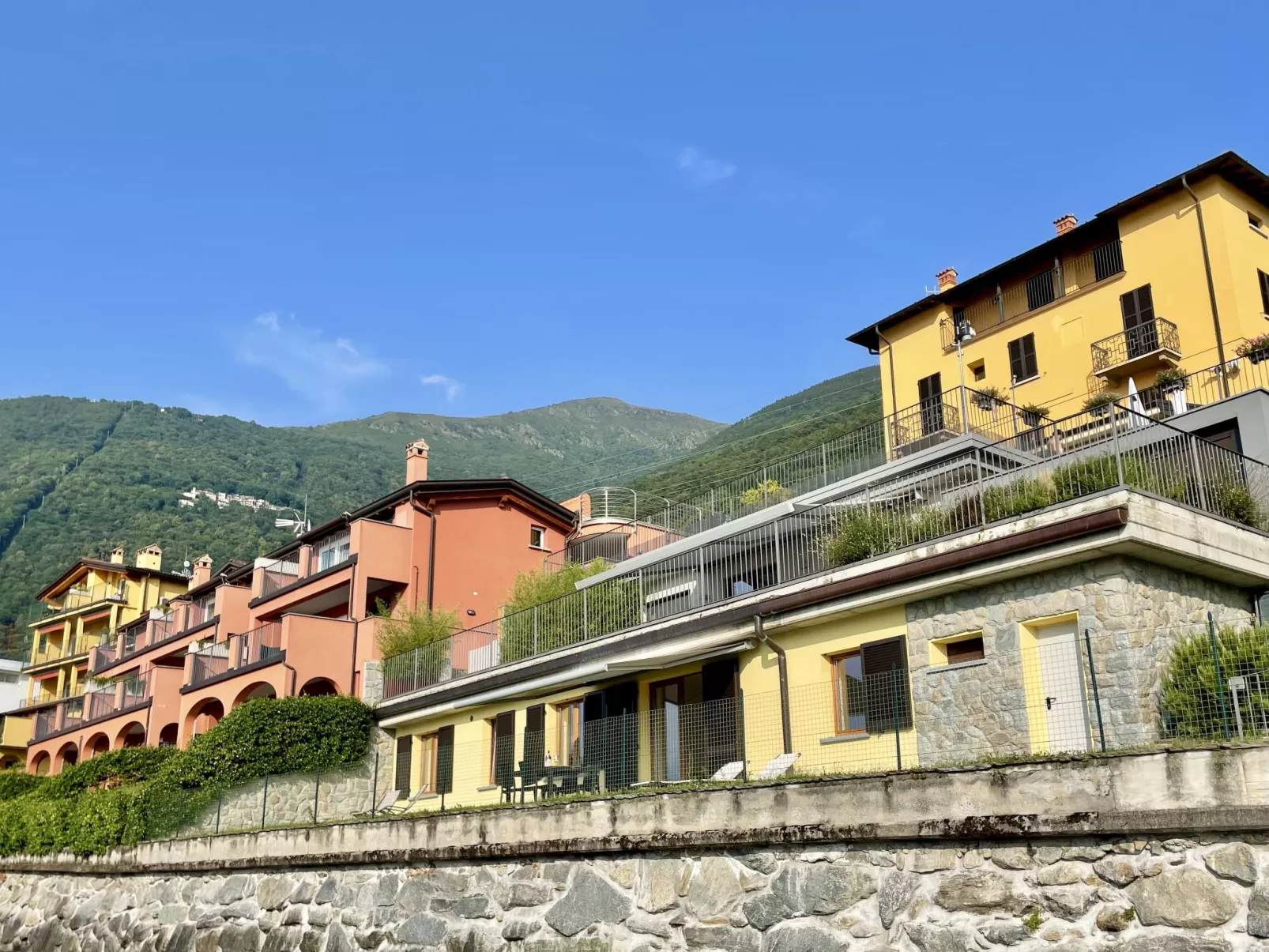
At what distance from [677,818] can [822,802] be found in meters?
1.84

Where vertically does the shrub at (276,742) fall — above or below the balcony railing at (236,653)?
below

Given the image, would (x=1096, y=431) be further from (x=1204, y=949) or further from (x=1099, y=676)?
(x=1204, y=949)

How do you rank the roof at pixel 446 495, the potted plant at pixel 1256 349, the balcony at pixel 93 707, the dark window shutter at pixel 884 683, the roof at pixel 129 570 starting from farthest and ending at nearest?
the roof at pixel 129 570, the balcony at pixel 93 707, the roof at pixel 446 495, the potted plant at pixel 1256 349, the dark window shutter at pixel 884 683

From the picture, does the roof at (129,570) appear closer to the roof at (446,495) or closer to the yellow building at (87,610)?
the yellow building at (87,610)

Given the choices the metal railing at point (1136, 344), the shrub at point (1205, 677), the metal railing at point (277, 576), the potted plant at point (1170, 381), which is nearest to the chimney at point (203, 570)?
the metal railing at point (277, 576)

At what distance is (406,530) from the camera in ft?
108

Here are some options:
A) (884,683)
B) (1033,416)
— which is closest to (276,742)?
(884,683)

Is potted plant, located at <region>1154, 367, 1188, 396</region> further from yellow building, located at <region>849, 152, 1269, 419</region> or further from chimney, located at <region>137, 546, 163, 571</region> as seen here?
chimney, located at <region>137, 546, 163, 571</region>

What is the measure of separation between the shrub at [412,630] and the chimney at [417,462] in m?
7.34

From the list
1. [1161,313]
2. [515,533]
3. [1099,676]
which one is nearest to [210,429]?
[515,533]

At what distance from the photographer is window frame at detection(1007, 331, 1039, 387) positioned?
103ft

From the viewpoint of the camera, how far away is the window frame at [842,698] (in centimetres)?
1645

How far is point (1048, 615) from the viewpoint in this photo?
48.3 ft

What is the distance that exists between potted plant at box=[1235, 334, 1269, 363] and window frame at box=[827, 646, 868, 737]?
1280cm
